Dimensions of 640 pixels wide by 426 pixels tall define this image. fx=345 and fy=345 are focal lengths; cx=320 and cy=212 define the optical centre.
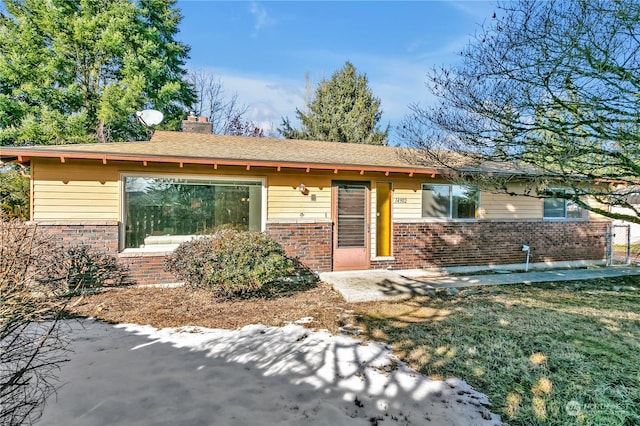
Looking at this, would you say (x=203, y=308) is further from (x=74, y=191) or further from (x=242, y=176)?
(x=74, y=191)

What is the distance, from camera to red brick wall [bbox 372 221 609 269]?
8789 mm

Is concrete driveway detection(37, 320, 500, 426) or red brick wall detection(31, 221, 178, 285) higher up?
red brick wall detection(31, 221, 178, 285)

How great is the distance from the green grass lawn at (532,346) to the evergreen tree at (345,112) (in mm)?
18017

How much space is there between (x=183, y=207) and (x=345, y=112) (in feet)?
60.1

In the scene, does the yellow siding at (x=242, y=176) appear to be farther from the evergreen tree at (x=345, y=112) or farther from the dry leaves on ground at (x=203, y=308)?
the evergreen tree at (x=345, y=112)

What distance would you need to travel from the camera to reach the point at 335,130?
23.4m

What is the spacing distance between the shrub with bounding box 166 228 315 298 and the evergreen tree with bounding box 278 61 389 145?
18119 millimetres

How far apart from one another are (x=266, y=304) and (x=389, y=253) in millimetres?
3983

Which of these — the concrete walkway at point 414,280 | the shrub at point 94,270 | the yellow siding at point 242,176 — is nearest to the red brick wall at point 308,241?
the yellow siding at point 242,176

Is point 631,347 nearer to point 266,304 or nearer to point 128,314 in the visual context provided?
Answer: point 266,304

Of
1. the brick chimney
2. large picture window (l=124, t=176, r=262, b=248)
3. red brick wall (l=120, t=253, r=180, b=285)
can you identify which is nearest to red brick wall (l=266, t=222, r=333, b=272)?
large picture window (l=124, t=176, r=262, b=248)

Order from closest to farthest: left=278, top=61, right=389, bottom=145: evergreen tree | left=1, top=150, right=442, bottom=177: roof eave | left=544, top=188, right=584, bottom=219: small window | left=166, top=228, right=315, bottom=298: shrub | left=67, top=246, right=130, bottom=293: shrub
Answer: left=166, top=228, right=315, bottom=298: shrub
left=1, top=150, right=442, bottom=177: roof eave
left=67, top=246, right=130, bottom=293: shrub
left=544, top=188, right=584, bottom=219: small window
left=278, top=61, right=389, bottom=145: evergreen tree

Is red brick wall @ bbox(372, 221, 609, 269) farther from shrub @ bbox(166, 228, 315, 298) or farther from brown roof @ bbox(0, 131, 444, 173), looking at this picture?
shrub @ bbox(166, 228, 315, 298)

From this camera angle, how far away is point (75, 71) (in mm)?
16000
